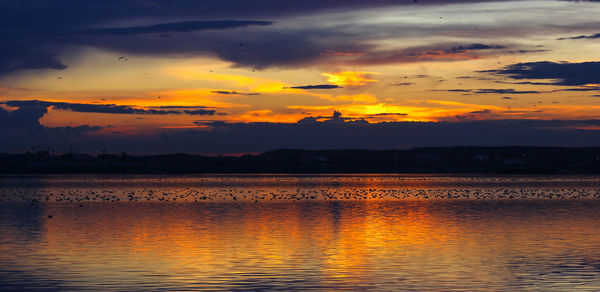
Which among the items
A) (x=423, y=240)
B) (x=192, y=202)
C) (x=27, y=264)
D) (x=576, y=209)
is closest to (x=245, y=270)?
(x=27, y=264)

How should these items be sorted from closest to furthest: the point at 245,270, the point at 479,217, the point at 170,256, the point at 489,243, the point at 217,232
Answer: the point at 245,270, the point at 170,256, the point at 489,243, the point at 217,232, the point at 479,217

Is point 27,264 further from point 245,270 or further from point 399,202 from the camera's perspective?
point 399,202

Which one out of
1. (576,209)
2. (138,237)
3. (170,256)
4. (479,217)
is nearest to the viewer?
(170,256)

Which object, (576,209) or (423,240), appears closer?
(423,240)

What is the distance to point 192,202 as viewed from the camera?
61.6 metres

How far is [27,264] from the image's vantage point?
25.6 metres

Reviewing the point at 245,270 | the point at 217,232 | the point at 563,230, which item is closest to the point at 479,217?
the point at 563,230

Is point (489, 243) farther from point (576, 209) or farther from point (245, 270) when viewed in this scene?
point (576, 209)

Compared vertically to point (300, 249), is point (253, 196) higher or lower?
higher

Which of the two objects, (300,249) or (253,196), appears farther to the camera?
(253,196)

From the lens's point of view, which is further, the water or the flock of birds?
the flock of birds

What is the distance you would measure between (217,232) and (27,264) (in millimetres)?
11766

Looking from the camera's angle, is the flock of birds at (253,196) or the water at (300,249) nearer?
the water at (300,249)

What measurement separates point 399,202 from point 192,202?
16442 millimetres
